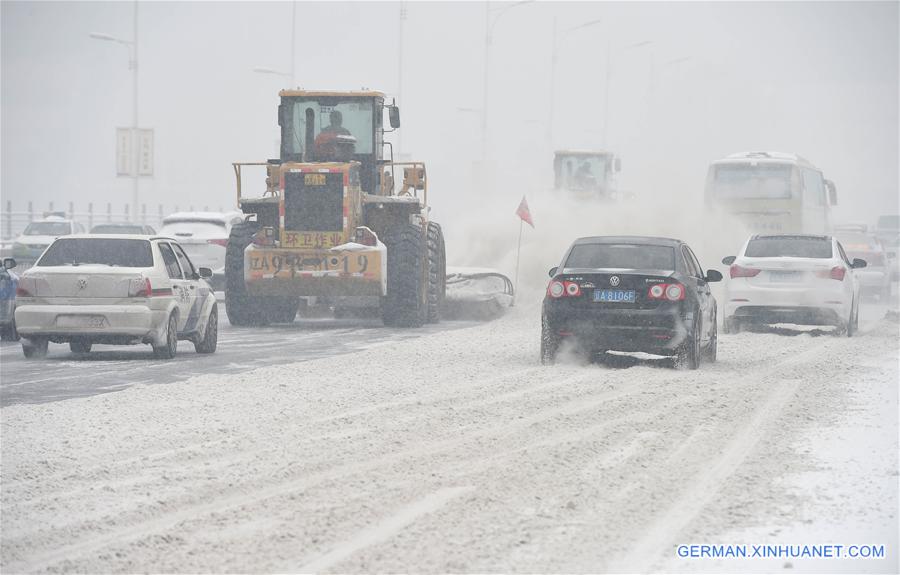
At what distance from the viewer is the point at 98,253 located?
18.1 meters

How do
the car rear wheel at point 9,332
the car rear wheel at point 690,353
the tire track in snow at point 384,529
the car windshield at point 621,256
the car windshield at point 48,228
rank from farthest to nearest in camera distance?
the car windshield at point 48,228, the car rear wheel at point 9,332, the car windshield at point 621,256, the car rear wheel at point 690,353, the tire track in snow at point 384,529

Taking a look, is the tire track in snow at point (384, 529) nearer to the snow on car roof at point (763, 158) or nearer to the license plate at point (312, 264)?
the license plate at point (312, 264)

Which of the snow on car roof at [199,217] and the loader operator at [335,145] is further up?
the loader operator at [335,145]

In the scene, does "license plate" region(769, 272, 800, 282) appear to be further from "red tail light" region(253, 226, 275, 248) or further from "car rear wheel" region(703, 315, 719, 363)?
"red tail light" region(253, 226, 275, 248)

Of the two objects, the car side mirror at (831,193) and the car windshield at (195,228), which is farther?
the car side mirror at (831,193)

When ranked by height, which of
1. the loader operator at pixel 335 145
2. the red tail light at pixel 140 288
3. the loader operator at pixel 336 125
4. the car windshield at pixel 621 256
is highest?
the loader operator at pixel 336 125

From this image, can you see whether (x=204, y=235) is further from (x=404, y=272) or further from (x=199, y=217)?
(x=404, y=272)

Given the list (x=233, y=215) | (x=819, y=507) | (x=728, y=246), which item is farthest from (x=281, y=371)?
(x=728, y=246)

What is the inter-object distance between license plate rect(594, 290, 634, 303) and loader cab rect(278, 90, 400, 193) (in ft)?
29.7

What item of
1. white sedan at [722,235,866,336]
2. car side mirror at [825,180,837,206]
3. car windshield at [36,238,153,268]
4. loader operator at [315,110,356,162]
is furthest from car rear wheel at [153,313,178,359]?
car side mirror at [825,180,837,206]

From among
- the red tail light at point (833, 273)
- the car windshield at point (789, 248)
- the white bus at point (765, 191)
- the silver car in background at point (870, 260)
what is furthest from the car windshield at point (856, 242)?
the red tail light at point (833, 273)

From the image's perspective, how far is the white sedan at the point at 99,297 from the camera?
1738 centimetres

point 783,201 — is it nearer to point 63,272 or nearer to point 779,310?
point 779,310

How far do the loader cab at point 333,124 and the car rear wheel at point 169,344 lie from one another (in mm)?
7060
